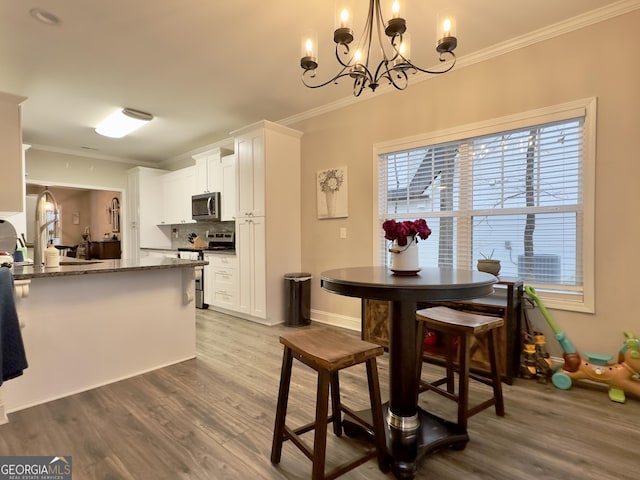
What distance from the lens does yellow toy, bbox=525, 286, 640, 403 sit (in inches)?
82.7

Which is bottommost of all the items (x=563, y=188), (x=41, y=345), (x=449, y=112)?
(x=41, y=345)

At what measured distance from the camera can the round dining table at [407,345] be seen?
1.32 m

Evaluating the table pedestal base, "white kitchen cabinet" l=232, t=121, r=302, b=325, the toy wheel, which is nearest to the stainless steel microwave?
"white kitchen cabinet" l=232, t=121, r=302, b=325

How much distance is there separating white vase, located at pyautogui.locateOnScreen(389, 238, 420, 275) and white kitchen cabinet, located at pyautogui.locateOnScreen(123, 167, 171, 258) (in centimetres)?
568

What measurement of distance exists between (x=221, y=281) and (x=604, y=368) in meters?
4.03

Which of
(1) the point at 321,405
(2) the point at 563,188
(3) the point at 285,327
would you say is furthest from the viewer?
(3) the point at 285,327

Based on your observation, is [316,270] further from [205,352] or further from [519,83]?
[519,83]

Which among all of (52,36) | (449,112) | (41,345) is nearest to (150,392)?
(41,345)

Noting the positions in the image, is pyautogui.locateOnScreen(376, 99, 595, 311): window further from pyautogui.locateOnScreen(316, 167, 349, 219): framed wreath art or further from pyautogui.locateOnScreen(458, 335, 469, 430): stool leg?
pyautogui.locateOnScreen(458, 335, 469, 430): stool leg

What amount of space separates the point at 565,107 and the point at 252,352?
323 cm

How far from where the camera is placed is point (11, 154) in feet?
8.13

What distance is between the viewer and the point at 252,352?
10.0 feet

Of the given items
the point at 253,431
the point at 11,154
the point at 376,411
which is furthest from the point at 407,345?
the point at 11,154

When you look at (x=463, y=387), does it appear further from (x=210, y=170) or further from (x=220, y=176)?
(x=210, y=170)
